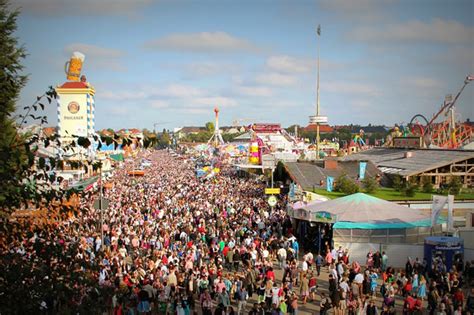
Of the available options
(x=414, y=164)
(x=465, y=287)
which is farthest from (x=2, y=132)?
(x=414, y=164)

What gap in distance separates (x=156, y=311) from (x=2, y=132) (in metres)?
7.06

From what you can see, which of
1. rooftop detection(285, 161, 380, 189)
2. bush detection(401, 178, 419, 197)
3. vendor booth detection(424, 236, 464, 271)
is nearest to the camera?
vendor booth detection(424, 236, 464, 271)

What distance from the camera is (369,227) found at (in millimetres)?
19594

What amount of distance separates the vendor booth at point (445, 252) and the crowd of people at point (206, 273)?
395 millimetres

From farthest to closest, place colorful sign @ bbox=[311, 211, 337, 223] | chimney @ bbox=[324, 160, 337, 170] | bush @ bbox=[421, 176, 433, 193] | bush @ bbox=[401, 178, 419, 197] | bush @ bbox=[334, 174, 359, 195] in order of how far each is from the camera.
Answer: chimney @ bbox=[324, 160, 337, 170] → bush @ bbox=[421, 176, 433, 193] → bush @ bbox=[334, 174, 359, 195] → bush @ bbox=[401, 178, 419, 197] → colorful sign @ bbox=[311, 211, 337, 223]

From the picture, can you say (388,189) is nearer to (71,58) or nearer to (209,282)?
(209,282)

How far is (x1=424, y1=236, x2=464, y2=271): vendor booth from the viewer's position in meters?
17.3

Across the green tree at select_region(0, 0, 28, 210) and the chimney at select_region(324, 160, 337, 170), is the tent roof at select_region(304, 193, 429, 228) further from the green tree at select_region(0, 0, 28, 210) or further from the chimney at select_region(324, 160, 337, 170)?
the chimney at select_region(324, 160, 337, 170)

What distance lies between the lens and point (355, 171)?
141ft

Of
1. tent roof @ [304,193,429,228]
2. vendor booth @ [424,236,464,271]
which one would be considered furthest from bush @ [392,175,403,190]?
vendor booth @ [424,236,464,271]

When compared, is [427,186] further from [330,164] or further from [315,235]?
[315,235]

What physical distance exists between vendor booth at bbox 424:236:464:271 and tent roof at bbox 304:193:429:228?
2340 millimetres

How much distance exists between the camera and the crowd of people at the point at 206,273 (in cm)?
610

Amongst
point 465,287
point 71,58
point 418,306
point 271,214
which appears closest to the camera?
point 418,306
